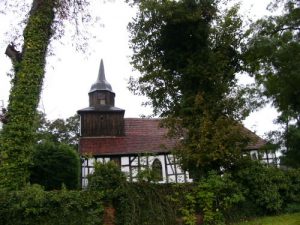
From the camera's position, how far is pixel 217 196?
1133cm

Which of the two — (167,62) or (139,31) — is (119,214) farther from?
(139,31)

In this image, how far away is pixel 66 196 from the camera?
970cm

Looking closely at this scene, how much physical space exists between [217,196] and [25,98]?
21.6ft

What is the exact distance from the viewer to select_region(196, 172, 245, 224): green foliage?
1095 cm

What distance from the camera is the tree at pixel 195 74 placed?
1210 centimetres

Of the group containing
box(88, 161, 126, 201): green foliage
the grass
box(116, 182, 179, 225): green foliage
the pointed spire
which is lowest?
the grass

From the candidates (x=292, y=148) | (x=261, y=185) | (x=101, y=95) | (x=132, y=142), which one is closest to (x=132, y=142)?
(x=132, y=142)

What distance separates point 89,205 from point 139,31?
24.5 ft

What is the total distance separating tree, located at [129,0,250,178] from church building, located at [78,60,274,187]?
10997 mm

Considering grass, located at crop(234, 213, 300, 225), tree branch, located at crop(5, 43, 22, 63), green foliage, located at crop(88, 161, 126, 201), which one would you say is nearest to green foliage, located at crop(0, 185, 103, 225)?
green foliage, located at crop(88, 161, 126, 201)

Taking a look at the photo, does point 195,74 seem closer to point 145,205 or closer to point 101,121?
point 145,205

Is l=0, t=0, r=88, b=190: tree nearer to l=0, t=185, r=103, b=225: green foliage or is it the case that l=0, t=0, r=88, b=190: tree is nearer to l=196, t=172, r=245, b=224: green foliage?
l=0, t=185, r=103, b=225: green foliage

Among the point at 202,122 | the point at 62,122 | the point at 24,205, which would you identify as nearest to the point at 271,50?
the point at 202,122

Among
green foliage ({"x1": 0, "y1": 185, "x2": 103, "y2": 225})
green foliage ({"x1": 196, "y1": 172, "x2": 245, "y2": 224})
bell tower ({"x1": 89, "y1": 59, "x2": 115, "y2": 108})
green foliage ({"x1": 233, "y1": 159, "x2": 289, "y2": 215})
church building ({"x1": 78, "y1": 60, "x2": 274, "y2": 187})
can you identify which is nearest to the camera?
green foliage ({"x1": 0, "y1": 185, "x2": 103, "y2": 225})
